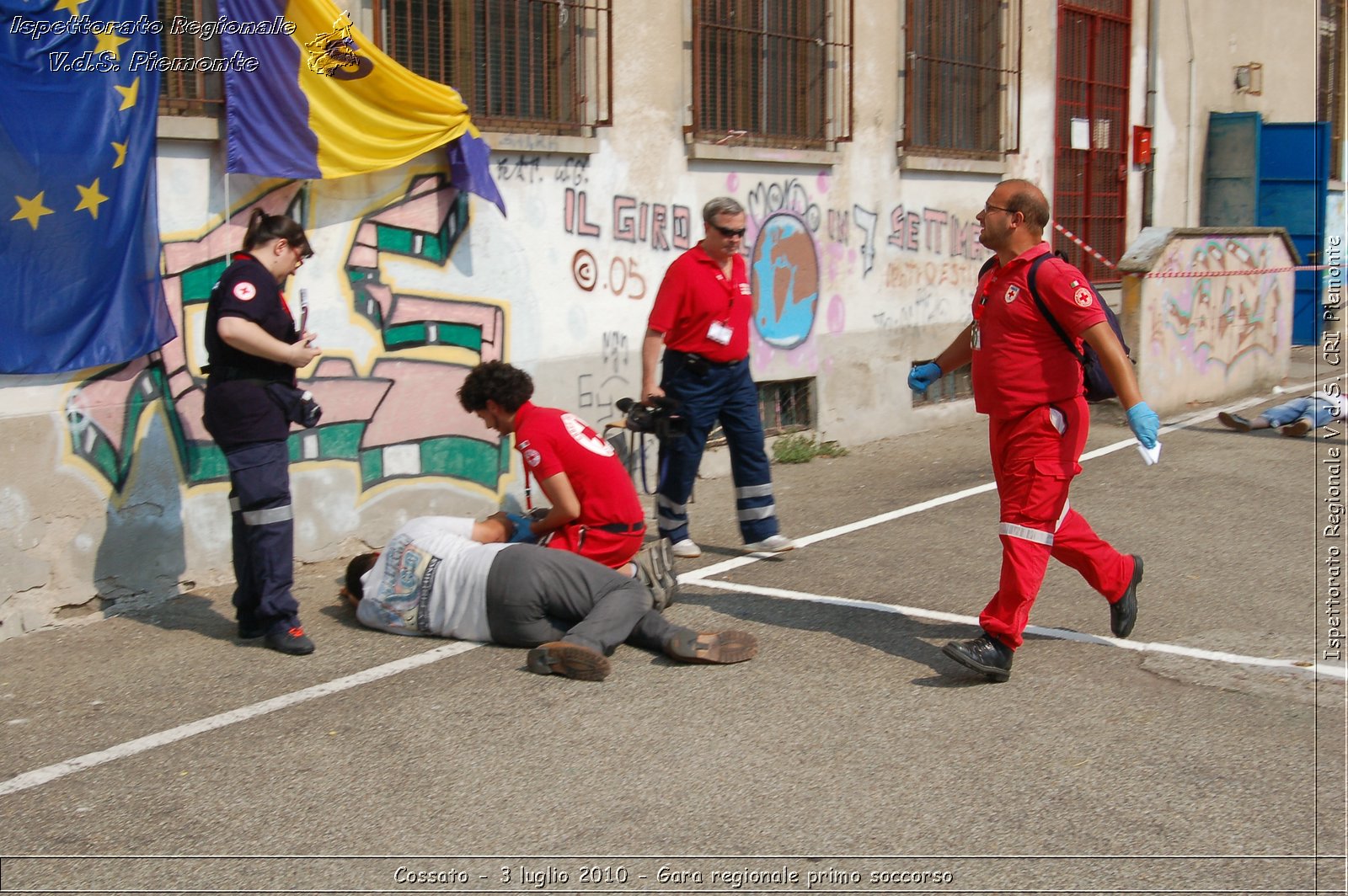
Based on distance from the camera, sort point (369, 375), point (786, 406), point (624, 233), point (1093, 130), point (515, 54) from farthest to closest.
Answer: point (1093, 130)
point (786, 406)
point (624, 233)
point (515, 54)
point (369, 375)

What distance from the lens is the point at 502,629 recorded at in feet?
18.6

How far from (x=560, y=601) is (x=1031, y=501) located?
6.21 feet

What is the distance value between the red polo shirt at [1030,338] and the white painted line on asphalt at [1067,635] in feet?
3.68

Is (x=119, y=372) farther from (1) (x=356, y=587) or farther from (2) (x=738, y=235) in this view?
(2) (x=738, y=235)

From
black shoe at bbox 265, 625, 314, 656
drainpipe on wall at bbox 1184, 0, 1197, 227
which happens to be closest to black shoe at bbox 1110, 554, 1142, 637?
black shoe at bbox 265, 625, 314, 656

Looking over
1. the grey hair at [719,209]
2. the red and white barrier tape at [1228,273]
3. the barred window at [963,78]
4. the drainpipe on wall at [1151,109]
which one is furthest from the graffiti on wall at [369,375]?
the drainpipe on wall at [1151,109]

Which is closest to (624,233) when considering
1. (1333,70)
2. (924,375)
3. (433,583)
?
(924,375)

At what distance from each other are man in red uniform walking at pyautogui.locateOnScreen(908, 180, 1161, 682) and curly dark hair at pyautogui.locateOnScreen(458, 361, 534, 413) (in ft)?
6.33

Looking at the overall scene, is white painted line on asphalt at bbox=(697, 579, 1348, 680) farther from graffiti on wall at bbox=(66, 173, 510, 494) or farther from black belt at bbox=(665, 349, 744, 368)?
graffiti on wall at bbox=(66, 173, 510, 494)

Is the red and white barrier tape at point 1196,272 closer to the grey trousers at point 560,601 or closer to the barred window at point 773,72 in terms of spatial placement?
the barred window at point 773,72

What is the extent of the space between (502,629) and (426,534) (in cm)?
54

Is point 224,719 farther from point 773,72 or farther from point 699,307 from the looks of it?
point 773,72

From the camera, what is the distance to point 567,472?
5871 millimetres

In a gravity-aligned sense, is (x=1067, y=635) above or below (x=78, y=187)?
below
